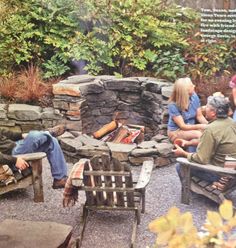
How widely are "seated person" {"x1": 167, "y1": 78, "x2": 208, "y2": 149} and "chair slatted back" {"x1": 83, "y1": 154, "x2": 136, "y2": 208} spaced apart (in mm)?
1875

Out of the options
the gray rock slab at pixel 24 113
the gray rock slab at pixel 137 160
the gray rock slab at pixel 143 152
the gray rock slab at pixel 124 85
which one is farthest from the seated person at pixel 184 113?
the gray rock slab at pixel 24 113

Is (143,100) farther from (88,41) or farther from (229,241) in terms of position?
(229,241)

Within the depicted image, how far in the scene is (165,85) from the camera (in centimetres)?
730

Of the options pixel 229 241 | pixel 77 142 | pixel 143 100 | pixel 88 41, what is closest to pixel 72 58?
pixel 88 41

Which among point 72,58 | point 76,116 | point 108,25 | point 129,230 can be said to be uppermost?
point 108,25

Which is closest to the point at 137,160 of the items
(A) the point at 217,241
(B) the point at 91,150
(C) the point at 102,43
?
(B) the point at 91,150

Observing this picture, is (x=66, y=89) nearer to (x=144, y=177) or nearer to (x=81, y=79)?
(x=81, y=79)

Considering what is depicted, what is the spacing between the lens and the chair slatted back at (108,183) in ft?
14.3

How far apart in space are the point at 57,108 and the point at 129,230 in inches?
117

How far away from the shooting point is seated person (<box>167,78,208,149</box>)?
6023 millimetres

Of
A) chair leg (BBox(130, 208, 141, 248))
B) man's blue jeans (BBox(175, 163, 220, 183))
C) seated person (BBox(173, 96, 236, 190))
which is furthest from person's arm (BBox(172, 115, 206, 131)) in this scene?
chair leg (BBox(130, 208, 141, 248))

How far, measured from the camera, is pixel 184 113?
6254mm

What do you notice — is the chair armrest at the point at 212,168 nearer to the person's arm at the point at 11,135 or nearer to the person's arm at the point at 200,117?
the person's arm at the point at 200,117

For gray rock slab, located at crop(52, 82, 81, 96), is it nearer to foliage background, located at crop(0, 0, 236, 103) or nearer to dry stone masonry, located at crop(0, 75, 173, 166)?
dry stone masonry, located at crop(0, 75, 173, 166)
